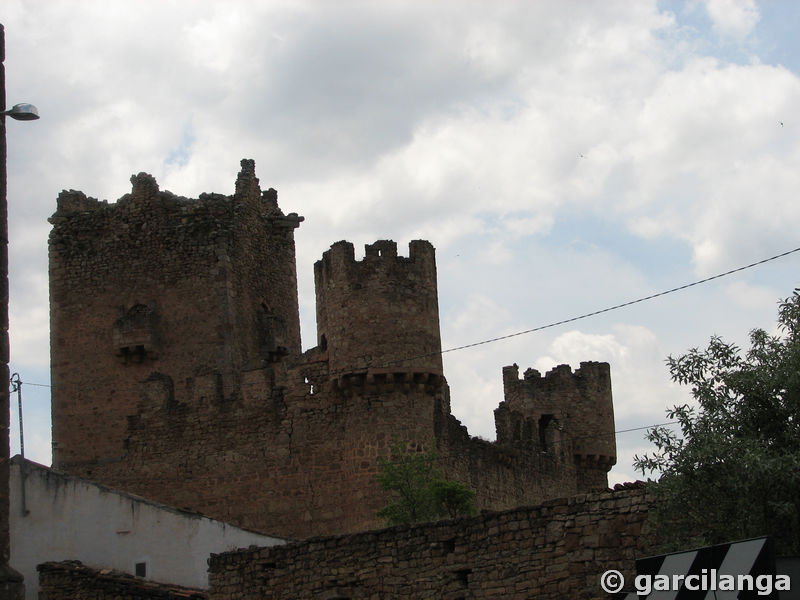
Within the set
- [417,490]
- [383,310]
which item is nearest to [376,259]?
[383,310]

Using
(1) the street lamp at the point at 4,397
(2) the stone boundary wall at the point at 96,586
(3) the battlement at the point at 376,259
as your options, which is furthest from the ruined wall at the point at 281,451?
(1) the street lamp at the point at 4,397

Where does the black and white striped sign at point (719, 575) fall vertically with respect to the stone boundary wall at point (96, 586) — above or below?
below

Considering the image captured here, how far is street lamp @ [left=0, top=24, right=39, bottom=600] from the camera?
41.5 feet

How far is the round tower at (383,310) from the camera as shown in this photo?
26297mm

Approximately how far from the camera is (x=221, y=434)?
28.1m

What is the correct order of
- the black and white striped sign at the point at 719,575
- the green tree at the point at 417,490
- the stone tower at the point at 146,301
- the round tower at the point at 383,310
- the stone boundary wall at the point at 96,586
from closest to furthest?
the black and white striped sign at the point at 719,575 → the stone boundary wall at the point at 96,586 → the green tree at the point at 417,490 → the round tower at the point at 383,310 → the stone tower at the point at 146,301

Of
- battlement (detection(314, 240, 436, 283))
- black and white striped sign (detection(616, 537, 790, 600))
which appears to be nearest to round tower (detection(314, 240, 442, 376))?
battlement (detection(314, 240, 436, 283))

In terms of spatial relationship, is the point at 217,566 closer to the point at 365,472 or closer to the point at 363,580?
the point at 363,580

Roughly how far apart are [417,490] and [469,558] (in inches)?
309

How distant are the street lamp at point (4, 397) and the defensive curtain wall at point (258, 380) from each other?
1325cm

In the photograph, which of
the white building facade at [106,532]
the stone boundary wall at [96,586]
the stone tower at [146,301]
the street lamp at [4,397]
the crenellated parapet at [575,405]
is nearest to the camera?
the street lamp at [4,397]

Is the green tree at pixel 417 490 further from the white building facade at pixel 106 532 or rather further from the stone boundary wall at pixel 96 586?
the stone boundary wall at pixel 96 586

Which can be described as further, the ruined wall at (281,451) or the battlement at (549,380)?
the battlement at (549,380)

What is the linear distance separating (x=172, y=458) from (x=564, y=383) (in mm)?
10569
